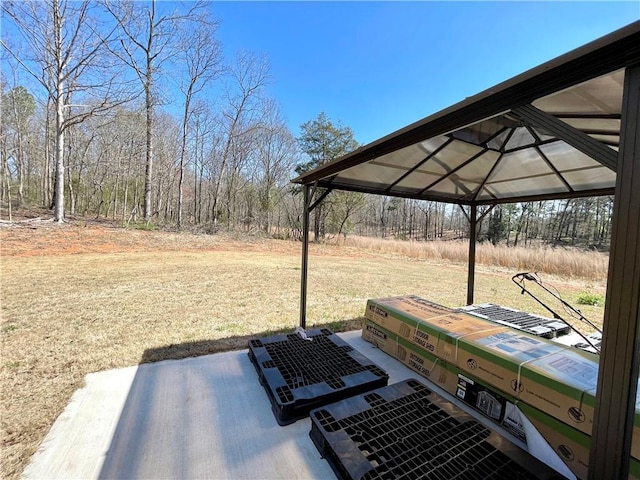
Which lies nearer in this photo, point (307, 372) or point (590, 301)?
point (307, 372)

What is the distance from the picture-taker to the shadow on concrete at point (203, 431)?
4.86 feet

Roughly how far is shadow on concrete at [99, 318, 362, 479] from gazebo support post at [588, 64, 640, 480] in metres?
1.21

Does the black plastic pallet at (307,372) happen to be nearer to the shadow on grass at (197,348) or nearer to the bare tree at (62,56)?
the shadow on grass at (197,348)

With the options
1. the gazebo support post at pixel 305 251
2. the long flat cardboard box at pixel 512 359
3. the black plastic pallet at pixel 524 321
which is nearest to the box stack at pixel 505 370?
the long flat cardboard box at pixel 512 359

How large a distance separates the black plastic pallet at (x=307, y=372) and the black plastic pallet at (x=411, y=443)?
171 mm

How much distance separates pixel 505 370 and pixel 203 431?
1.98m

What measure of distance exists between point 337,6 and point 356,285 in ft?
20.5

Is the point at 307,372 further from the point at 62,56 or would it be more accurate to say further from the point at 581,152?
the point at 62,56

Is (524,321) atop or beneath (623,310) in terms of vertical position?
beneath

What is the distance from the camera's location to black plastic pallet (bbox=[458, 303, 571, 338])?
3.25m

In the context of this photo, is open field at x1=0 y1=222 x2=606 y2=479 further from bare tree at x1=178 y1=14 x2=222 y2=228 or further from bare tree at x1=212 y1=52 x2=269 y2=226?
bare tree at x1=212 y1=52 x2=269 y2=226

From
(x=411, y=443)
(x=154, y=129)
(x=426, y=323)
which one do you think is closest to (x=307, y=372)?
(x=411, y=443)

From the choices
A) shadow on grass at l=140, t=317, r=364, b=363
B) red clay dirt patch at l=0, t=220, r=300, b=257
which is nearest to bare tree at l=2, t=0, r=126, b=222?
red clay dirt patch at l=0, t=220, r=300, b=257

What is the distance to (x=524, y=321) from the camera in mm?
3582
